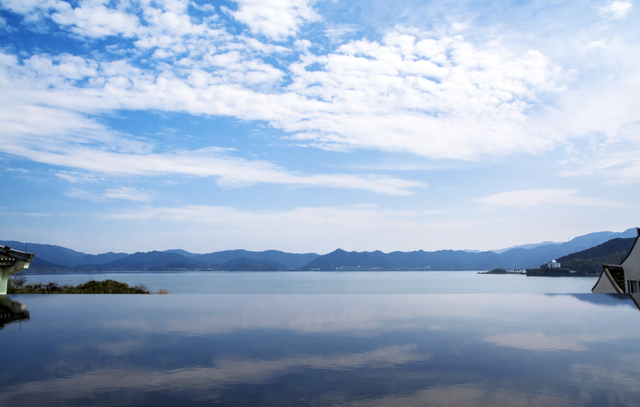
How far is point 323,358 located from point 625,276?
625 inches

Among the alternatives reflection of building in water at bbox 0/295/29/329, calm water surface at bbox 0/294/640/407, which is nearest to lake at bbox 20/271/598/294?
reflection of building in water at bbox 0/295/29/329

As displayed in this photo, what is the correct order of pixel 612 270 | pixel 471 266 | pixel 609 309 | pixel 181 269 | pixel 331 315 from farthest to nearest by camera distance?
1. pixel 471 266
2. pixel 181 269
3. pixel 612 270
4. pixel 609 309
5. pixel 331 315

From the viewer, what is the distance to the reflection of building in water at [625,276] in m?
14.3

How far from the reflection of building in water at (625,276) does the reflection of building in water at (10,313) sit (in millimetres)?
16439

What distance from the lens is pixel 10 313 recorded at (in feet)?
20.9

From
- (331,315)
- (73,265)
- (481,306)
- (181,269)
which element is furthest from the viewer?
(181,269)

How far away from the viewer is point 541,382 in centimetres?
299

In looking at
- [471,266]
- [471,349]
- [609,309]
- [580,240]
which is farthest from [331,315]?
[580,240]

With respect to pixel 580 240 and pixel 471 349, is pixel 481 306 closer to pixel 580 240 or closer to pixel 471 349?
pixel 471 349

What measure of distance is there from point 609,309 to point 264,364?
6.36 meters

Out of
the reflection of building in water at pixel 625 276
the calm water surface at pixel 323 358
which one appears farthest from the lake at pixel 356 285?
the calm water surface at pixel 323 358

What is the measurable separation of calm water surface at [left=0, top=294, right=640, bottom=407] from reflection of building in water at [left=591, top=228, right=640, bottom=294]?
9.54 m

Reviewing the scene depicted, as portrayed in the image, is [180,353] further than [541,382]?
Yes

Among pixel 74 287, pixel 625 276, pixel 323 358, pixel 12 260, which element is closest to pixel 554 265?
pixel 625 276
